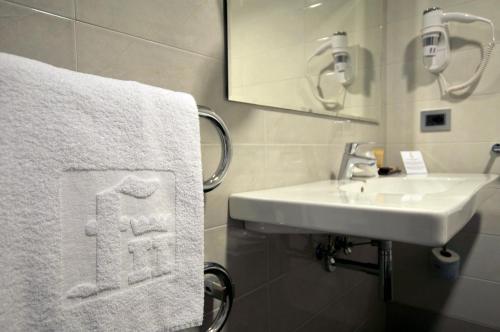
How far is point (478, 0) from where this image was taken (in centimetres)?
129

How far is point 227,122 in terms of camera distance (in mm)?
720

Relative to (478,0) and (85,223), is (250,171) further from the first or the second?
(478,0)

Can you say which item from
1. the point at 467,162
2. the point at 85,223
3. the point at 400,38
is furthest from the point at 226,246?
the point at 400,38

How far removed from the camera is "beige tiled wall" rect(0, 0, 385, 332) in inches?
18.3

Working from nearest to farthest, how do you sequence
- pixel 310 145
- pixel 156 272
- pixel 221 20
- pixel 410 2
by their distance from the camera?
pixel 156 272
pixel 221 20
pixel 310 145
pixel 410 2

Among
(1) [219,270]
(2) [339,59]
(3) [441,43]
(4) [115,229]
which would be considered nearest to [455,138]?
(3) [441,43]

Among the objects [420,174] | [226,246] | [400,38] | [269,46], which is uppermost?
[400,38]

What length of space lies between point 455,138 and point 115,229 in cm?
142

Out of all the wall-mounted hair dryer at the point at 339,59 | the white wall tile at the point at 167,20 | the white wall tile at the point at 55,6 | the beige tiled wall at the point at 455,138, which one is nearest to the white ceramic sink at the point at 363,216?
the white wall tile at the point at 167,20

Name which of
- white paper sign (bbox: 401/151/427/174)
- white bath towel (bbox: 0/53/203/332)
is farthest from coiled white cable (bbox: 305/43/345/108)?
white bath towel (bbox: 0/53/203/332)

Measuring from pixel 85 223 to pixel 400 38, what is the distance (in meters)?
1.57

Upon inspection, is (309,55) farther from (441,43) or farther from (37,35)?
(37,35)

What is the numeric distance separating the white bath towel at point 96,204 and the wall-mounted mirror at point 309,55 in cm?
30

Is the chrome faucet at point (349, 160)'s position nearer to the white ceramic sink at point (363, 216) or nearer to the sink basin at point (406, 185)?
the sink basin at point (406, 185)
